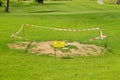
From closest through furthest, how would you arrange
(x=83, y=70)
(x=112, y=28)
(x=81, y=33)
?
(x=83, y=70)
(x=81, y=33)
(x=112, y=28)

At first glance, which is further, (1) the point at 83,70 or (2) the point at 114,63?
(2) the point at 114,63

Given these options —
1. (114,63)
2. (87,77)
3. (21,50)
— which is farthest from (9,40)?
(87,77)

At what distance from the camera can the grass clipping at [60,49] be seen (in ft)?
63.4

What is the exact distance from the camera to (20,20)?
34.0m

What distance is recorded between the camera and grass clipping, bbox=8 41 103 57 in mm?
19312

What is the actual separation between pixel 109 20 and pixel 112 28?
4.12 metres

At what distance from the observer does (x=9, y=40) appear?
23.1 meters

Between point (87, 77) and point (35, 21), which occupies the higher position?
point (87, 77)

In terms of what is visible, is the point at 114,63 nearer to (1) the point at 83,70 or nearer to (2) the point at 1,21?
(1) the point at 83,70

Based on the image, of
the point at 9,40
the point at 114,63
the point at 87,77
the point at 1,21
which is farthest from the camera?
the point at 1,21

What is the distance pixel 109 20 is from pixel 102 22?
1137 mm

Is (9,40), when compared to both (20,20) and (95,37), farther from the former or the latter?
(20,20)

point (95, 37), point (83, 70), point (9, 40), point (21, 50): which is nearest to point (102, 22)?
point (95, 37)

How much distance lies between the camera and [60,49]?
19906 millimetres
